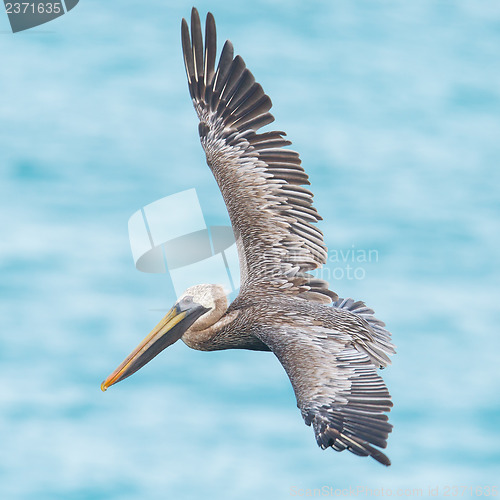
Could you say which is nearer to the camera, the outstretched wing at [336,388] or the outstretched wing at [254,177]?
the outstretched wing at [336,388]

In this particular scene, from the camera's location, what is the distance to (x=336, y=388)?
37.2ft

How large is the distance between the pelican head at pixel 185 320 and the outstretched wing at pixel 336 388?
4.14 ft

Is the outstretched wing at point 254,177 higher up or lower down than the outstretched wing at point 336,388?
higher up

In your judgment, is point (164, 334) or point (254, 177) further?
point (254, 177)

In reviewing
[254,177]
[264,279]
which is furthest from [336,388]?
[254,177]

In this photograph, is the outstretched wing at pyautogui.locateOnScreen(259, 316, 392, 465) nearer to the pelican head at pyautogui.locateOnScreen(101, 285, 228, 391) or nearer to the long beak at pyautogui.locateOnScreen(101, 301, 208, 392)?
the pelican head at pyautogui.locateOnScreen(101, 285, 228, 391)

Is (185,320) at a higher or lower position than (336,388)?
lower

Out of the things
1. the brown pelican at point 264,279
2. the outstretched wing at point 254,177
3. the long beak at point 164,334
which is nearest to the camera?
the brown pelican at point 264,279

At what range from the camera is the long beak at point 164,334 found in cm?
1301

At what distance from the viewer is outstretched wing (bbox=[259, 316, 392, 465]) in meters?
10.9

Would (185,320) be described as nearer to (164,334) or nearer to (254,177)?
(164,334)

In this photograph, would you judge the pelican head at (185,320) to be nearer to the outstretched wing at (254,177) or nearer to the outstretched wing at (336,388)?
the outstretched wing at (254,177)

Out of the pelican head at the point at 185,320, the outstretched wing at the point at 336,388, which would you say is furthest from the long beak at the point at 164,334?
the outstretched wing at the point at 336,388

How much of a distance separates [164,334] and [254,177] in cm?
235
